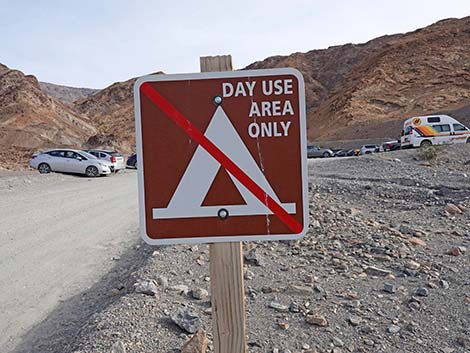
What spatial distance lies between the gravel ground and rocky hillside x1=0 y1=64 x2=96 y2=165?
44038 millimetres

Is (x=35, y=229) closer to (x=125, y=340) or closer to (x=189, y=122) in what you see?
(x=125, y=340)

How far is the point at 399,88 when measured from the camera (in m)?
61.4

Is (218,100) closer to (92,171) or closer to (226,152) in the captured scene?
(226,152)

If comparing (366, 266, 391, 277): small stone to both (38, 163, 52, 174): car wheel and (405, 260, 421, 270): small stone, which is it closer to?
(405, 260, 421, 270): small stone

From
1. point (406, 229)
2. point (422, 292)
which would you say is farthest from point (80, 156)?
point (422, 292)

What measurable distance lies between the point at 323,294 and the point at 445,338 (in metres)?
1.12

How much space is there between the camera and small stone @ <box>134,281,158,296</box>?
14.5ft

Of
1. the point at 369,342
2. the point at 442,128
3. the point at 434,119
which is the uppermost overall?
the point at 434,119

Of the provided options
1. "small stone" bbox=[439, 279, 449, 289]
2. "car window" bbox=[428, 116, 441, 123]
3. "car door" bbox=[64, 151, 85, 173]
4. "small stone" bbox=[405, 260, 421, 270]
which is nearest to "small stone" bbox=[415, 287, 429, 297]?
"small stone" bbox=[439, 279, 449, 289]

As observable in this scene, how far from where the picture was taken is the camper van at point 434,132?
1102 inches

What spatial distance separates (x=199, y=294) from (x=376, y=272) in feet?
6.80

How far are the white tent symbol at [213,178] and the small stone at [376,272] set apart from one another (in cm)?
365

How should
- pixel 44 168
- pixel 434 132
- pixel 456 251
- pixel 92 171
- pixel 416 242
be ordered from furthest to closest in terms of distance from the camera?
1. pixel 434 132
2. pixel 44 168
3. pixel 92 171
4. pixel 416 242
5. pixel 456 251

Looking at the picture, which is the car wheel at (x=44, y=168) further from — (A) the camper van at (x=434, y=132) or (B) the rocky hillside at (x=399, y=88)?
(B) the rocky hillside at (x=399, y=88)
